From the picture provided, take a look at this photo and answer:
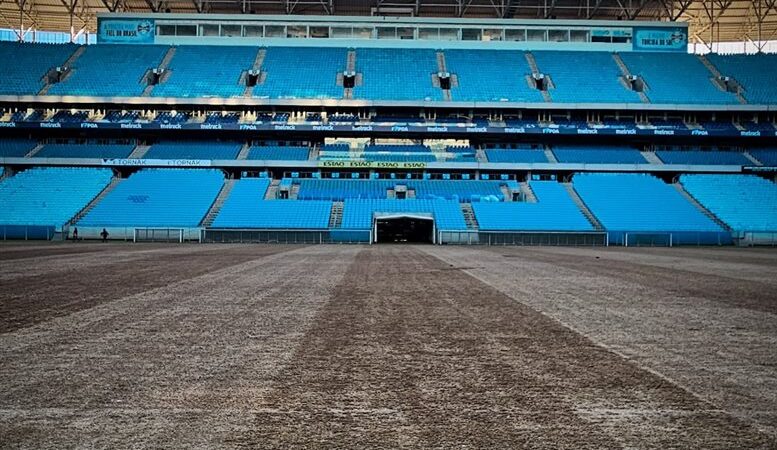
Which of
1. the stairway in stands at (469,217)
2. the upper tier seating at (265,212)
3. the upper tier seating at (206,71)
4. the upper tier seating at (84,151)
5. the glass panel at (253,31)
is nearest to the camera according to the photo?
the upper tier seating at (265,212)

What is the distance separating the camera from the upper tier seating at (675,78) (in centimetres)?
5534

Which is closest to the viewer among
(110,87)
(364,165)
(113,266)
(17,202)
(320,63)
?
(113,266)

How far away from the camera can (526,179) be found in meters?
52.5

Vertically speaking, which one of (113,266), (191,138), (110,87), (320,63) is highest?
(320,63)

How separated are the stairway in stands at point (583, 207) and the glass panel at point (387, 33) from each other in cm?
2445

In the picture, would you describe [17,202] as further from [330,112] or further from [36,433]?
[36,433]

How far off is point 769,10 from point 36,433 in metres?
68.8

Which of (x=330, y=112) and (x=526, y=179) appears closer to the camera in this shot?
(x=526, y=179)

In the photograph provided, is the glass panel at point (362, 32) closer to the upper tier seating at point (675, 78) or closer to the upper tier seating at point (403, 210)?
the upper tier seating at point (403, 210)

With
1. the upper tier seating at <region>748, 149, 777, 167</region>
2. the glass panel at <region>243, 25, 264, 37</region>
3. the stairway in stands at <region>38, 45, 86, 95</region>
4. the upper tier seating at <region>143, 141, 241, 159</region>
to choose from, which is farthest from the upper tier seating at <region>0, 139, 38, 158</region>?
the upper tier seating at <region>748, 149, 777, 167</region>

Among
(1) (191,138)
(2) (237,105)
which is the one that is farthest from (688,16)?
(1) (191,138)

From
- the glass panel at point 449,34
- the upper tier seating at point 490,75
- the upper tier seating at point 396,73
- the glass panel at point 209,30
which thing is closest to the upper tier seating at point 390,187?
the upper tier seating at point 396,73

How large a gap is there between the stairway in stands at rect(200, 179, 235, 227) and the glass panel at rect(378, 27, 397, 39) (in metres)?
23.3

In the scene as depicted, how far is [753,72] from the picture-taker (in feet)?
193
